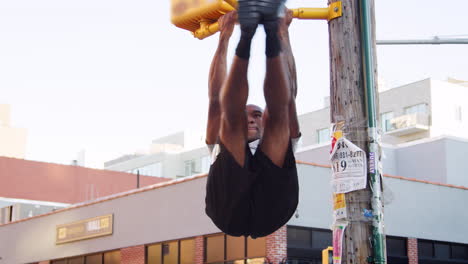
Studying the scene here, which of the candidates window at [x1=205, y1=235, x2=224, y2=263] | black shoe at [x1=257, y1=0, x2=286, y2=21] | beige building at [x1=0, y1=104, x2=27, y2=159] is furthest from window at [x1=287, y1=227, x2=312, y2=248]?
beige building at [x1=0, y1=104, x2=27, y2=159]

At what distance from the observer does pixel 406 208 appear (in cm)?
2869

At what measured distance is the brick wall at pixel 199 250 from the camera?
90.0ft

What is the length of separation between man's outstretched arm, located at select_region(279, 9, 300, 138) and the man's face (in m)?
0.17

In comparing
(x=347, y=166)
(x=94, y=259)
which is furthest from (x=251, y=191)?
(x=94, y=259)

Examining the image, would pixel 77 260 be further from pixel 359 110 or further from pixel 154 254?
pixel 359 110

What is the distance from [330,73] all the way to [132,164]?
268 ft

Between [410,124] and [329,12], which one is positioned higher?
[410,124]

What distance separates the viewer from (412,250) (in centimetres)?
2853

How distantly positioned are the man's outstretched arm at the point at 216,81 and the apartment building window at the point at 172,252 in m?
23.5

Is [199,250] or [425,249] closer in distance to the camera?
[199,250]

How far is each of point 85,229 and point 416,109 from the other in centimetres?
3157

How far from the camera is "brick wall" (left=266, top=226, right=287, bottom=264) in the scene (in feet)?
82.1

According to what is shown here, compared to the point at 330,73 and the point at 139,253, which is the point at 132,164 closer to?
the point at 139,253

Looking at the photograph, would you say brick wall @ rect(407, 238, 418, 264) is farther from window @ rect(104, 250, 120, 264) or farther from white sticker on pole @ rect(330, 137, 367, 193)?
white sticker on pole @ rect(330, 137, 367, 193)
